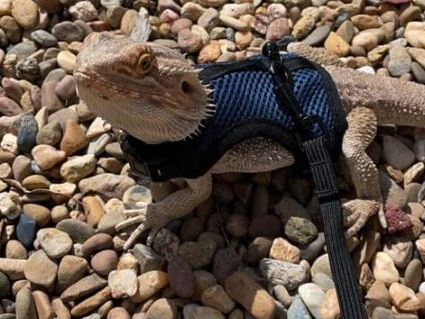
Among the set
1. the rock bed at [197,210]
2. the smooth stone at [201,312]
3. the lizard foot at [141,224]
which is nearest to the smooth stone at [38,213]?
the rock bed at [197,210]

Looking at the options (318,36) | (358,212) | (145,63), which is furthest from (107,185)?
(318,36)

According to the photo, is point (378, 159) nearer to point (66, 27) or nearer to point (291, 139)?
point (291, 139)

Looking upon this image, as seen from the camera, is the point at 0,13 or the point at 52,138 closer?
the point at 52,138

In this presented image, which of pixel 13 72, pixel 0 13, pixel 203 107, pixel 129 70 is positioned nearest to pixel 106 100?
pixel 129 70

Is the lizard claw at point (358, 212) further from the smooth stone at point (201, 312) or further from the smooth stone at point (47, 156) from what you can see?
the smooth stone at point (47, 156)

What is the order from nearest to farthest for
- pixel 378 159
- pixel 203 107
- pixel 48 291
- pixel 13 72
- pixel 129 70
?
pixel 129 70 → pixel 203 107 → pixel 48 291 → pixel 378 159 → pixel 13 72

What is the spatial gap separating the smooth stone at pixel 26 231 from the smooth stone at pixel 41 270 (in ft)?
0.26

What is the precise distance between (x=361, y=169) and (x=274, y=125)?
1.21ft

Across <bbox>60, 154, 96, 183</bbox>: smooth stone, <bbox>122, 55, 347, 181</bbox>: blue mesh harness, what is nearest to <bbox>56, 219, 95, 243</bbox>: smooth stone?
<bbox>60, 154, 96, 183</bbox>: smooth stone

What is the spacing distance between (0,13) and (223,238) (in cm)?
148

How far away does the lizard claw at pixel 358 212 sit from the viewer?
8.18ft

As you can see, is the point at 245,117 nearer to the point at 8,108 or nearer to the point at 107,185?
the point at 107,185

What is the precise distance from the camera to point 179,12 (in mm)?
3229

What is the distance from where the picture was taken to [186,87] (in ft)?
7.09
